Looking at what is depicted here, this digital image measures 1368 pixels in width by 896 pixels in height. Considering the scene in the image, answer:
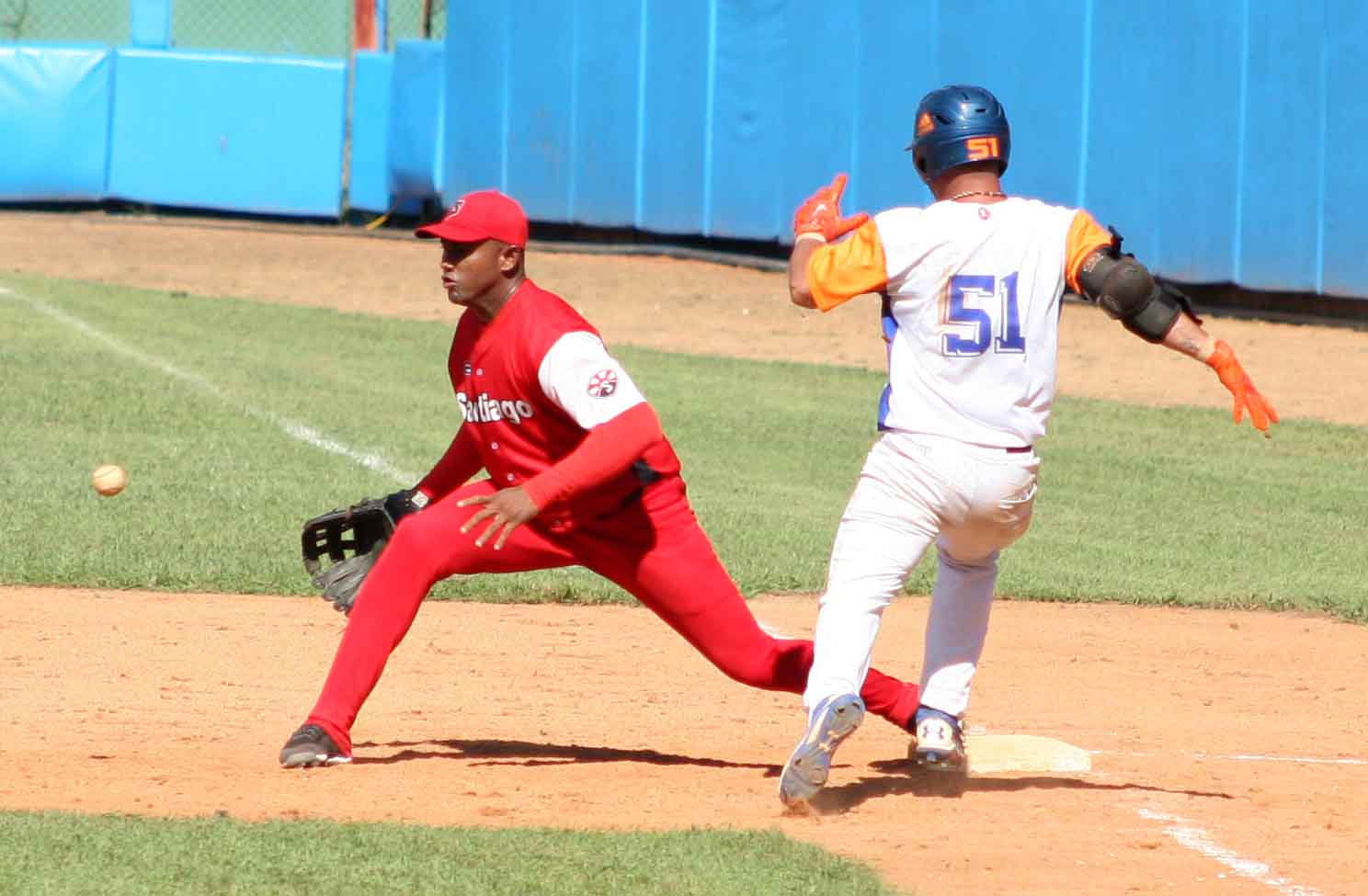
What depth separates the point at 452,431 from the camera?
1172 centimetres

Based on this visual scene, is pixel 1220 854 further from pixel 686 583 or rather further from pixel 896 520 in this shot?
pixel 686 583

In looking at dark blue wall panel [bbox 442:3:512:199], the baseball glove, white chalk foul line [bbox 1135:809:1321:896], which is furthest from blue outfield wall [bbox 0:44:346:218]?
white chalk foul line [bbox 1135:809:1321:896]

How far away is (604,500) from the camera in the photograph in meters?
5.06

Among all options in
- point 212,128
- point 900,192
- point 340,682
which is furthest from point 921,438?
point 212,128

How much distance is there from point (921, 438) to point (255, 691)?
2.57 meters

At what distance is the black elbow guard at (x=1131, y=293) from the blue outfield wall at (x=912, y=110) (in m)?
11.7

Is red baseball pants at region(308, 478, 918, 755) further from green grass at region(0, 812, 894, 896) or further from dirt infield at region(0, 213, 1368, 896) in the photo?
green grass at region(0, 812, 894, 896)

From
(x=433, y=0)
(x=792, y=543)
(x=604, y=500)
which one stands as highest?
(x=433, y=0)

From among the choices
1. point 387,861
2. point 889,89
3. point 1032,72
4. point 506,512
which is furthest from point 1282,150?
point 387,861

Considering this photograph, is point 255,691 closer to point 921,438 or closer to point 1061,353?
point 921,438

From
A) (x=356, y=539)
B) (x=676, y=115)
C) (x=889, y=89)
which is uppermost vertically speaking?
(x=889, y=89)

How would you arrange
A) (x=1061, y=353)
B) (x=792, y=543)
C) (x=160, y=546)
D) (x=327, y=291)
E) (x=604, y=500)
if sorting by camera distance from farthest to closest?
(x=327, y=291)
(x=1061, y=353)
(x=792, y=543)
(x=160, y=546)
(x=604, y=500)

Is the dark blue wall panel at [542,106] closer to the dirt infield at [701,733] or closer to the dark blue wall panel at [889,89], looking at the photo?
the dark blue wall panel at [889,89]

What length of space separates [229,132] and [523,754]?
19.3 metres
